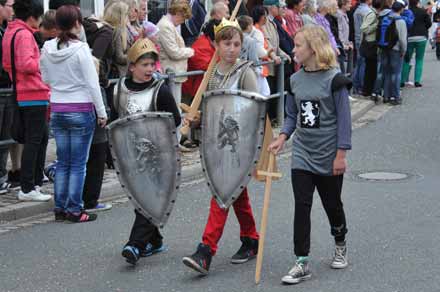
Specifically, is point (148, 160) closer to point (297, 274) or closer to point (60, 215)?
point (297, 274)

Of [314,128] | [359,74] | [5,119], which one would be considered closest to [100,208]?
[5,119]

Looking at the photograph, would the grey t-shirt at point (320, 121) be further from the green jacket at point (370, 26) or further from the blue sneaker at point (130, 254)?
the green jacket at point (370, 26)

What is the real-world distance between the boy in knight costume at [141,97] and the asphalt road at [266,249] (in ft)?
0.65

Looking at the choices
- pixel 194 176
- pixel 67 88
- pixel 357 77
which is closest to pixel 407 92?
pixel 357 77

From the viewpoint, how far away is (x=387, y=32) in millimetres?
16859

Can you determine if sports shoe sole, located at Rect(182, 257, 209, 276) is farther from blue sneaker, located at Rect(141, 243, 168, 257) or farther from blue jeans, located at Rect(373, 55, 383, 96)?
blue jeans, located at Rect(373, 55, 383, 96)

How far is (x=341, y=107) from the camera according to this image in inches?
250

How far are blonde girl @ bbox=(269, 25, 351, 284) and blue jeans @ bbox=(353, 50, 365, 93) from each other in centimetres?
1196

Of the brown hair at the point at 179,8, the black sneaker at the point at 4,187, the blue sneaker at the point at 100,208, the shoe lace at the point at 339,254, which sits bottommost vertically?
the black sneaker at the point at 4,187

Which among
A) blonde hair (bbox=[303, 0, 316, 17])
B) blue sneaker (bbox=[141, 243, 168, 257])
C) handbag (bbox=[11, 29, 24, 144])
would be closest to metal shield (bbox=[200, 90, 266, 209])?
blue sneaker (bbox=[141, 243, 168, 257])

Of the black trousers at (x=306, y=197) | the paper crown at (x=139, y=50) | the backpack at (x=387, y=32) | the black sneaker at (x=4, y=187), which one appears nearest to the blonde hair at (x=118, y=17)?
the black sneaker at (x=4, y=187)

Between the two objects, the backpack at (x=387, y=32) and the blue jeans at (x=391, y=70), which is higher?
the backpack at (x=387, y=32)

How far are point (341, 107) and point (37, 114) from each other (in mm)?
3691

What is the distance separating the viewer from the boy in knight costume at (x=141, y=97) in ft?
22.6
